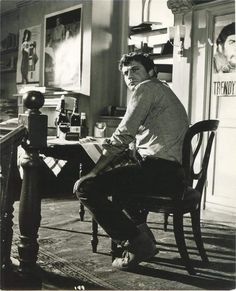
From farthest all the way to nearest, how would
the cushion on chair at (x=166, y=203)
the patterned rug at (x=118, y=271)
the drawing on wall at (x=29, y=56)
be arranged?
the drawing on wall at (x=29, y=56), the cushion on chair at (x=166, y=203), the patterned rug at (x=118, y=271)

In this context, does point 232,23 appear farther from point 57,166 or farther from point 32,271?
point 32,271

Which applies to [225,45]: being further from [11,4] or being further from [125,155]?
[11,4]

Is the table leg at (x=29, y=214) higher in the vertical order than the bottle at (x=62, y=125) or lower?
lower

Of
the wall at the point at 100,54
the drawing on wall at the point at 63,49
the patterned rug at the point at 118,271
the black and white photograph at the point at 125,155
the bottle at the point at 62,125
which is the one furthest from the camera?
the drawing on wall at the point at 63,49

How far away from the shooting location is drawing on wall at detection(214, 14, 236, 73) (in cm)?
411

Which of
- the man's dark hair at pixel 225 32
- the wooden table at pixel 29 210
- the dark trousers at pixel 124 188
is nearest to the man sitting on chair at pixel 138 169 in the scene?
the dark trousers at pixel 124 188

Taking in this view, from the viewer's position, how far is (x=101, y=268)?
2492mm

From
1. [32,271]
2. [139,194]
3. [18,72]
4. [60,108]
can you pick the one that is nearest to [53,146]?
[139,194]

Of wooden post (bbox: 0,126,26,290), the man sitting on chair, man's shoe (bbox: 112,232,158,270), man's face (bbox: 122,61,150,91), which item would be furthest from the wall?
wooden post (bbox: 0,126,26,290)

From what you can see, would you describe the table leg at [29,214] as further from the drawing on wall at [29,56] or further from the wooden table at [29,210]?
the drawing on wall at [29,56]

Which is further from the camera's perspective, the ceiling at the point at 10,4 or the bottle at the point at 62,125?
the ceiling at the point at 10,4

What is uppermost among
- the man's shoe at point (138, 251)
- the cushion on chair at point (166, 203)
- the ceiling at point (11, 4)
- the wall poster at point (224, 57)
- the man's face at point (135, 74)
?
the ceiling at point (11, 4)

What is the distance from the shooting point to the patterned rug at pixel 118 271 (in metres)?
2.25

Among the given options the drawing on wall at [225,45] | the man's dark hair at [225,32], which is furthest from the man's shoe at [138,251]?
A: the man's dark hair at [225,32]
